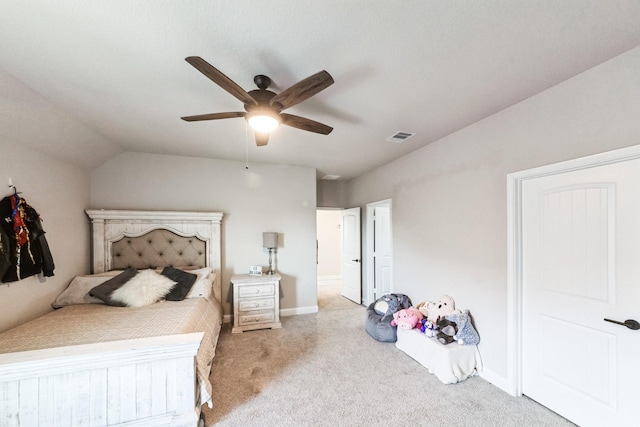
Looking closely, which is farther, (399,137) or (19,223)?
(399,137)

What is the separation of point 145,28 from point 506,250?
3022 millimetres

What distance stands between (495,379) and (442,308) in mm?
718

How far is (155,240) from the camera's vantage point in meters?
3.55

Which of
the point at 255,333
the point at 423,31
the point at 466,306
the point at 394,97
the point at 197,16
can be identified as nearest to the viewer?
the point at 197,16

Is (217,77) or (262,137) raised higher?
(217,77)

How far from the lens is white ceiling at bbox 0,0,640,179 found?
50.8 inches

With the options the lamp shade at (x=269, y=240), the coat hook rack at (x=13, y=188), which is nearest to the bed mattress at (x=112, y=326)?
the coat hook rack at (x=13, y=188)

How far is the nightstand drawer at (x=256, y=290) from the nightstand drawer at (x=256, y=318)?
0.27 metres

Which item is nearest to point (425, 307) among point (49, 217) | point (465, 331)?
point (465, 331)

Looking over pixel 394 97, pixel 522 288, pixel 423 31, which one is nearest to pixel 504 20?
pixel 423 31

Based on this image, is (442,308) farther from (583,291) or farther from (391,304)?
(583,291)

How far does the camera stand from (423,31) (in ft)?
4.67

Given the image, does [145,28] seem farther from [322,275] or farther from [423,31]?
[322,275]

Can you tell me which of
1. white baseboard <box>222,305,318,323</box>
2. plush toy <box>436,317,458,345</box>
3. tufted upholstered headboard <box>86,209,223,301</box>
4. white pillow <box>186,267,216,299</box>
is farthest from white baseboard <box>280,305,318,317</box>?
plush toy <box>436,317,458,345</box>
